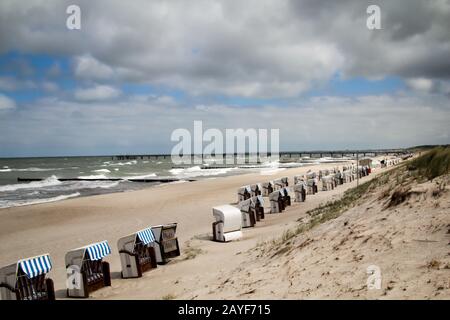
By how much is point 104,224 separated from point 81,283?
409 inches

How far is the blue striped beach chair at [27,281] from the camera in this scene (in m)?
6.93

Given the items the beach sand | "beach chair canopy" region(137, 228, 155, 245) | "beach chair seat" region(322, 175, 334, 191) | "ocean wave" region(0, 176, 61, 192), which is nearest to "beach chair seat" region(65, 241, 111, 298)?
the beach sand

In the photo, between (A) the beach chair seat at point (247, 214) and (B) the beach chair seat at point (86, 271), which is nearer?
(B) the beach chair seat at point (86, 271)

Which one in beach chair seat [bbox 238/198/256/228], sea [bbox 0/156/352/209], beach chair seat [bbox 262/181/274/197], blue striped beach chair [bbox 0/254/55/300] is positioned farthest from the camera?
sea [bbox 0/156/352/209]

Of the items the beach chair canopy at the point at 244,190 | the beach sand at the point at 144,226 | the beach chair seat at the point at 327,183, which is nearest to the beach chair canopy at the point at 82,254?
the beach sand at the point at 144,226

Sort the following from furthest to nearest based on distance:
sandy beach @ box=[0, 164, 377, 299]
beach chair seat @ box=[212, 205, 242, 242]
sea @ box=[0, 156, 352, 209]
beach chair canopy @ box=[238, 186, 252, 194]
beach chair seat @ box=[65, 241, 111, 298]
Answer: sea @ box=[0, 156, 352, 209]
beach chair canopy @ box=[238, 186, 252, 194]
beach chair seat @ box=[212, 205, 242, 242]
sandy beach @ box=[0, 164, 377, 299]
beach chair seat @ box=[65, 241, 111, 298]

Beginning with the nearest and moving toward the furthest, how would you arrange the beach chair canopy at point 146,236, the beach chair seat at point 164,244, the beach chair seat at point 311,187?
the beach chair canopy at point 146,236
the beach chair seat at point 164,244
the beach chair seat at point 311,187

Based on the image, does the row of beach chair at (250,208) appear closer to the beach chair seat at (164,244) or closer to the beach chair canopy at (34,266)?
the beach chair seat at (164,244)

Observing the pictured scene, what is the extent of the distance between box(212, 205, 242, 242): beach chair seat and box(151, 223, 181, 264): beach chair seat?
1.77 m

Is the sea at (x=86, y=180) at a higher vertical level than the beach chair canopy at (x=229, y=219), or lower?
lower

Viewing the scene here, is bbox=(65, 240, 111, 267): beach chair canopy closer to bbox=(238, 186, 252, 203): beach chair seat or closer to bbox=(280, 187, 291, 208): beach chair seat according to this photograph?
bbox=(280, 187, 291, 208): beach chair seat

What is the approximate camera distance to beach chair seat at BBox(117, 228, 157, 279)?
8.95 m

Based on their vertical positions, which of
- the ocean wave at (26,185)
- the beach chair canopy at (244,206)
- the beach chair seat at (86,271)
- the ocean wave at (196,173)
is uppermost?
the beach chair canopy at (244,206)

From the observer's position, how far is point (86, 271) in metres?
8.20
